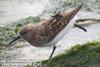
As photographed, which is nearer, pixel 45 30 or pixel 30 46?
pixel 45 30

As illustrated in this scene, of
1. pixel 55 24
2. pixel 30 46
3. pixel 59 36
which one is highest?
pixel 55 24

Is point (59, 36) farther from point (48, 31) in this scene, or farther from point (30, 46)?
point (30, 46)

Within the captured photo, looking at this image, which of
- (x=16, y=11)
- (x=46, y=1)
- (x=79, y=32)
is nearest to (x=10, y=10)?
(x=16, y=11)

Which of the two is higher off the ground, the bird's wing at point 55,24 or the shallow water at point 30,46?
the bird's wing at point 55,24

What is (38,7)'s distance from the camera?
10.9 meters

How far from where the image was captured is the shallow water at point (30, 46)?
7.66 meters

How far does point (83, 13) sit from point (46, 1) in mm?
1584

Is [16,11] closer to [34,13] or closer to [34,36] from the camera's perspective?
[34,13]

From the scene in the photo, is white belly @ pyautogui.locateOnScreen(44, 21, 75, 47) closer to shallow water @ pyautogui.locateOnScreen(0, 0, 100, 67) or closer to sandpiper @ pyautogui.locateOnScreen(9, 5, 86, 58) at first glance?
sandpiper @ pyautogui.locateOnScreen(9, 5, 86, 58)

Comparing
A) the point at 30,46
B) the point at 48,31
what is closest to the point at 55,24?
the point at 48,31

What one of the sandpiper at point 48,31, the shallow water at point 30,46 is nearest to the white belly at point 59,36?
the sandpiper at point 48,31

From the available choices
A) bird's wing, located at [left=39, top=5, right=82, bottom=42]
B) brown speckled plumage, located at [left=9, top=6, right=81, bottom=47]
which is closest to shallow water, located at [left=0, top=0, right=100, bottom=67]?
brown speckled plumage, located at [left=9, top=6, right=81, bottom=47]

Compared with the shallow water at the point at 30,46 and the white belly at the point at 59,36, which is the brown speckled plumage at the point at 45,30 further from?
the shallow water at the point at 30,46

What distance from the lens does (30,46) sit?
8266 mm
